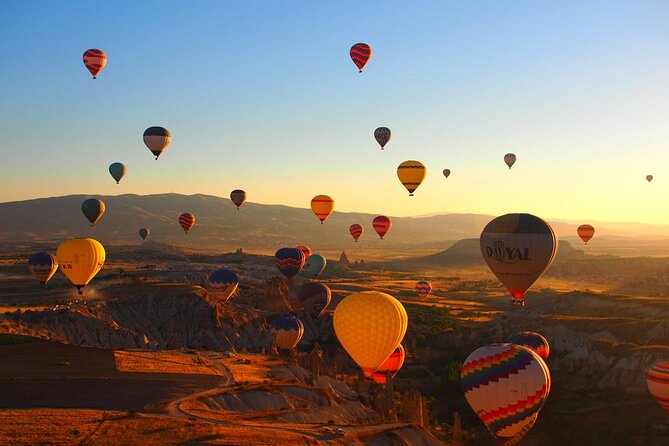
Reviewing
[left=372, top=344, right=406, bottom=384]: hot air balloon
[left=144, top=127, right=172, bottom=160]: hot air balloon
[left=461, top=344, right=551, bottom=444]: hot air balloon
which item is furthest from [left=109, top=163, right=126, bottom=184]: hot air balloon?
[left=461, top=344, right=551, bottom=444]: hot air balloon

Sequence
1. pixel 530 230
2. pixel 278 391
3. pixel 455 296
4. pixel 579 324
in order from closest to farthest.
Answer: pixel 278 391
pixel 530 230
pixel 579 324
pixel 455 296

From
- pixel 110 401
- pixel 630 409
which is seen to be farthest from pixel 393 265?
pixel 110 401

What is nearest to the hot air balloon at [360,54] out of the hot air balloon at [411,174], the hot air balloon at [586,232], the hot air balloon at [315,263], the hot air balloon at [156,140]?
the hot air balloon at [411,174]

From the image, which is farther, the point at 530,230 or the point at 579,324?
the point at 579,324

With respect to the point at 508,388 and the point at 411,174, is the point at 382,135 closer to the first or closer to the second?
the point at 411,174

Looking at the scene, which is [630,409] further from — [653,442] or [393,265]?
[393,265]

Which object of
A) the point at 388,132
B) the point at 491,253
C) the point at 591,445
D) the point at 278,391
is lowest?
the point at 591,445

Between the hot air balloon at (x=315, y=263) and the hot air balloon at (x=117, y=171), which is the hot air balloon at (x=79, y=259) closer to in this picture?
the hot air balloon at (x=117, y=171)
